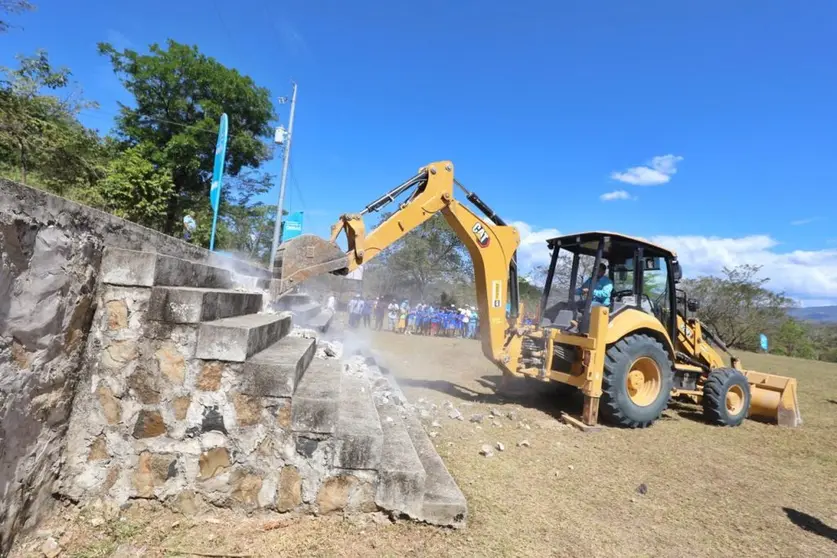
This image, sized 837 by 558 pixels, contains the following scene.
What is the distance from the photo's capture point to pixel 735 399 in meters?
6.51

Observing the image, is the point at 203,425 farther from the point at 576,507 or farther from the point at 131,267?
the point at 576,507

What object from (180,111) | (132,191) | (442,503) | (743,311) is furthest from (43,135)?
(743,311)

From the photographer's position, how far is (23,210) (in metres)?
1.99

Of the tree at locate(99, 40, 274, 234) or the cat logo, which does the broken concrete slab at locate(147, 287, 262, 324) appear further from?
the tree at locate(99, 40, 274, 234)

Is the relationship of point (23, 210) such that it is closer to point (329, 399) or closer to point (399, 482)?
point (329, 399)

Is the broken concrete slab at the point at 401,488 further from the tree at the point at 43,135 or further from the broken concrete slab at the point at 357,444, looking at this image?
the tree at the point at 43,135

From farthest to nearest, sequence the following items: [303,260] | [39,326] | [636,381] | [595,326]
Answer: [636,381]
[595,326]
[303,260]
[39,326]

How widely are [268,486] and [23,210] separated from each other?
1.87 metres

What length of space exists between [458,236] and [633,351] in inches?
106

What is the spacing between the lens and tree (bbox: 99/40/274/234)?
18.8 m

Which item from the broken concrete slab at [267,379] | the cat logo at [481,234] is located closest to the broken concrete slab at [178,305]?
the broken concrete slab at [267,379]

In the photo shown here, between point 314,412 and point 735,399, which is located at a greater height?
point 314,412

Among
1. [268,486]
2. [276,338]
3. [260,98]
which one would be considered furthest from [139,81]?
[268,486]

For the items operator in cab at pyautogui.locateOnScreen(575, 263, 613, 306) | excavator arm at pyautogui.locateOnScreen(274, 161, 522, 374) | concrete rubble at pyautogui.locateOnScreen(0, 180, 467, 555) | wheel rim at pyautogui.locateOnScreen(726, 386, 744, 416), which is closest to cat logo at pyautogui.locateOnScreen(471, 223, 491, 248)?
excavator arm at pyautogui.locateOnScreen(274, 161, 522, 374)
